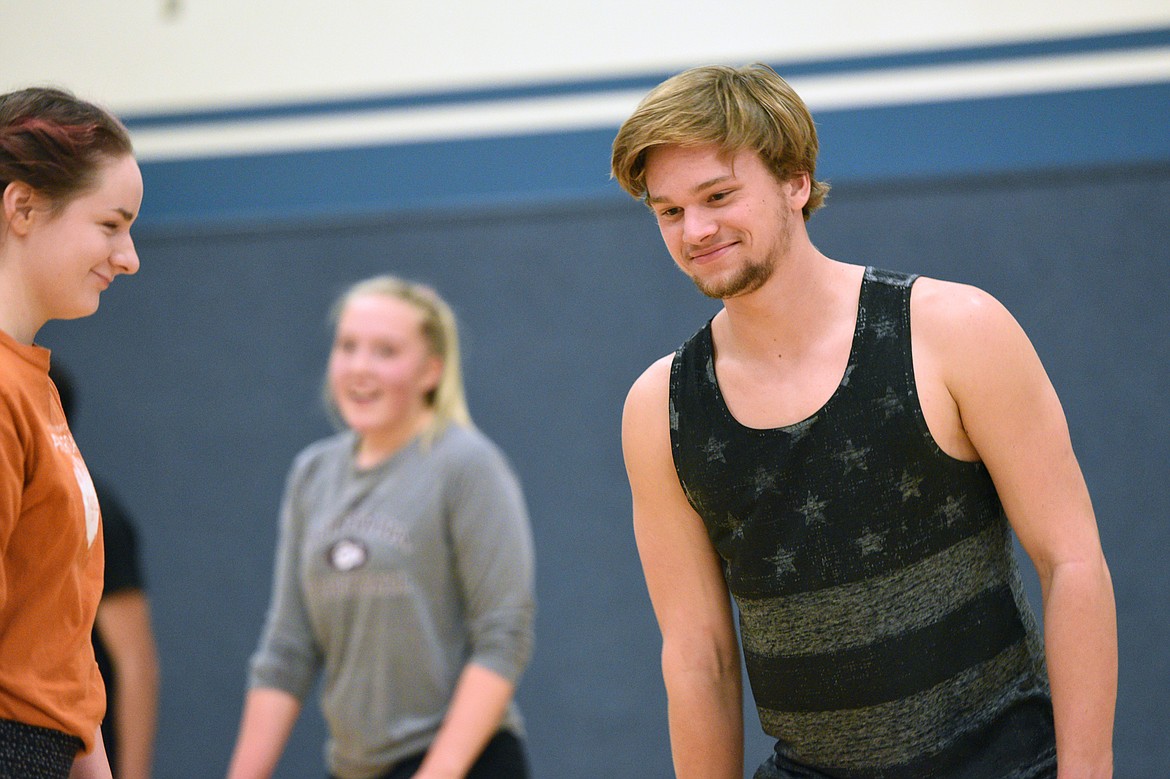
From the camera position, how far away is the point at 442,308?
8.25 ft

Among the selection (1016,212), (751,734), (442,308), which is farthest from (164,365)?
(1016,212)

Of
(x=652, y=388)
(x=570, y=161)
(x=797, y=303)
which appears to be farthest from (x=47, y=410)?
(x=570, y=161)

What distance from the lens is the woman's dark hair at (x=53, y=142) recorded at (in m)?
1.18

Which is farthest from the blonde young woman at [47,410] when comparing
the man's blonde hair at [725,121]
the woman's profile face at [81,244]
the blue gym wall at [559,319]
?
the blue gym wall at [559,319]

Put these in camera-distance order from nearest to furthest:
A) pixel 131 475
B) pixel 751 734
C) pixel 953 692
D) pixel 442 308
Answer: pixel 953 692 → pixel 442 308 → pixel 751 734 → pixel 131 475

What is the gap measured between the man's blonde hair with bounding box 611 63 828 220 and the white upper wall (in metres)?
2.09

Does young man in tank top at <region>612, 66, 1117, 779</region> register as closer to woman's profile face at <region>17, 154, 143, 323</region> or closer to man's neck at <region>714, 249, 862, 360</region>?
man's neck at <region>714, 249, 862, 360</region>

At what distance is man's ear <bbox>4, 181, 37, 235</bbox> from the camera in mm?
1183

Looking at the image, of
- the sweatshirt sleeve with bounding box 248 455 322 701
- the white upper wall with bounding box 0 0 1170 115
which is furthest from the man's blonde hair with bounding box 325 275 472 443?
the white upper wall with bounding box 0 0 1170 115

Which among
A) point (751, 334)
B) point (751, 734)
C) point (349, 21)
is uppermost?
point (349, 21)

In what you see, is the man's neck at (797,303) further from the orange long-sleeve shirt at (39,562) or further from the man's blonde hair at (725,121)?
the orange long-sleeve shirt at (39,562)

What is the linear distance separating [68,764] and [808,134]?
1.05 meters

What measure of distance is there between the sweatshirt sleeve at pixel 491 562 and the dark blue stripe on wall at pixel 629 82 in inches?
62.8

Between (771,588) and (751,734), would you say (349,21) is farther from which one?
(771,588)
